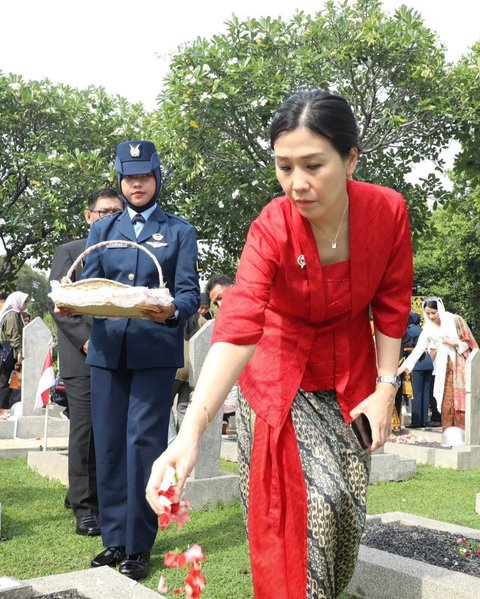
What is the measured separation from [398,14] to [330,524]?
48.7 ft

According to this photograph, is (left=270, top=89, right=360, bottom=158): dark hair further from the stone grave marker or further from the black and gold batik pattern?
the stone grave marker

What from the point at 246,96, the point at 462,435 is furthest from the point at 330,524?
the point at 246,96

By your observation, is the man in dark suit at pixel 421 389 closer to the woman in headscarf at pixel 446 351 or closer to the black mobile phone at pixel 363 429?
the woman in headscarf at pixel 446 351

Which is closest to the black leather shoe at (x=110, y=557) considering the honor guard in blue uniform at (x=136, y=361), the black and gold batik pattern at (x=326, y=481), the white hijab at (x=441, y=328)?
the honor guard in blue uniform at (x=136, y=361)

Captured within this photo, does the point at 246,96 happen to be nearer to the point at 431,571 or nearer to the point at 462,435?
the point at 462,435

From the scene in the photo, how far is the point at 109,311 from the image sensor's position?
4.46 m

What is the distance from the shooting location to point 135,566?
4.45 metres

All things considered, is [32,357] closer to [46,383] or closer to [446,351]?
[46,383]

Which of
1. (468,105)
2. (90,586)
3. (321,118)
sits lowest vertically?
(90,586)

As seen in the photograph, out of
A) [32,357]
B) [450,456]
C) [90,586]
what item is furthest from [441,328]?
[90,586]

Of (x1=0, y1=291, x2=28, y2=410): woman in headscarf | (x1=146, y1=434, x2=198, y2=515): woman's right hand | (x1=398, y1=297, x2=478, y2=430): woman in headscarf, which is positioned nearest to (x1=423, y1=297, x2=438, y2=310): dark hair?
(x1=398, y1=297, x2=478, y2=430): woman in headscarf

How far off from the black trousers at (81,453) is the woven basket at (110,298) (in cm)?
121

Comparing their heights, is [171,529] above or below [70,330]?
below

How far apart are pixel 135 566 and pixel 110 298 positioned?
139 cm
